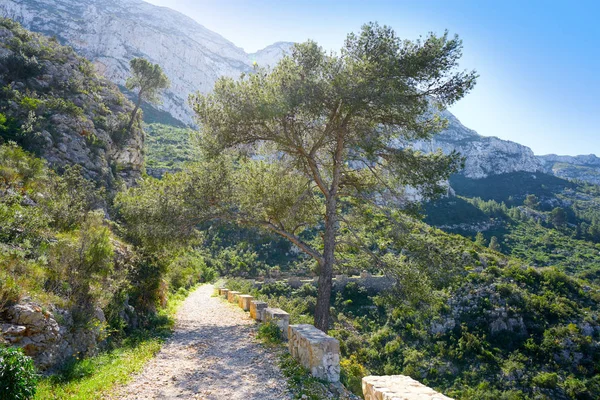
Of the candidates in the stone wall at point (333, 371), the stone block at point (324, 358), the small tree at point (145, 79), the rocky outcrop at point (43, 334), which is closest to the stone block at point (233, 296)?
the stone wall at point (333, 371)

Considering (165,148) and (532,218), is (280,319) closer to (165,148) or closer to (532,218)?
(165,148)

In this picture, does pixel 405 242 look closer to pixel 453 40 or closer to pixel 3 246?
pixel 453 40

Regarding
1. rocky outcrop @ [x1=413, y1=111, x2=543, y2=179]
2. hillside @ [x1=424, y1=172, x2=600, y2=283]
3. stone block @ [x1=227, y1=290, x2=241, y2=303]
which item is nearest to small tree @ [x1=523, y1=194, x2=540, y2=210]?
hillside @ [x1=424, y1=172, x2=600, y2=283]

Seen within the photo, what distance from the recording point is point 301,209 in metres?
13.3

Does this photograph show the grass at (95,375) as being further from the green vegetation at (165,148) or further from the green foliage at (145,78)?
the green vegetation at (165,148)

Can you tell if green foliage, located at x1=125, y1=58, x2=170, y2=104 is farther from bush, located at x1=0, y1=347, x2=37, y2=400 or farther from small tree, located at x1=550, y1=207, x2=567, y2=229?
small tree, located at x1=550, y1=207, x2=567, y2=229

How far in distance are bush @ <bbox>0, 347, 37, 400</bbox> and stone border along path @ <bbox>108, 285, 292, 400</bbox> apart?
182 cm

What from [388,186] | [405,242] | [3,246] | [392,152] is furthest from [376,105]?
[3,246]

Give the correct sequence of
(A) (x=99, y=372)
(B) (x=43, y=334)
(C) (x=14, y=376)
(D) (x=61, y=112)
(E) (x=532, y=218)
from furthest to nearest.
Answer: (E) (x=532, y=218), (D) (x=61, y=112), (A) (x=99, y=372), (B) (x=43, y=334), (C) (x=14, y=376)

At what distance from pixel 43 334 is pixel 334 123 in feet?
32.2

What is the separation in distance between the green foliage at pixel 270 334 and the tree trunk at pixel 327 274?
142cm

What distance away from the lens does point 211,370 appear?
7.53 metres

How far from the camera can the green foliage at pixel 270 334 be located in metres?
9.65

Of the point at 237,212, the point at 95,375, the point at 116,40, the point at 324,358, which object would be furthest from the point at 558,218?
the point at 116,40
